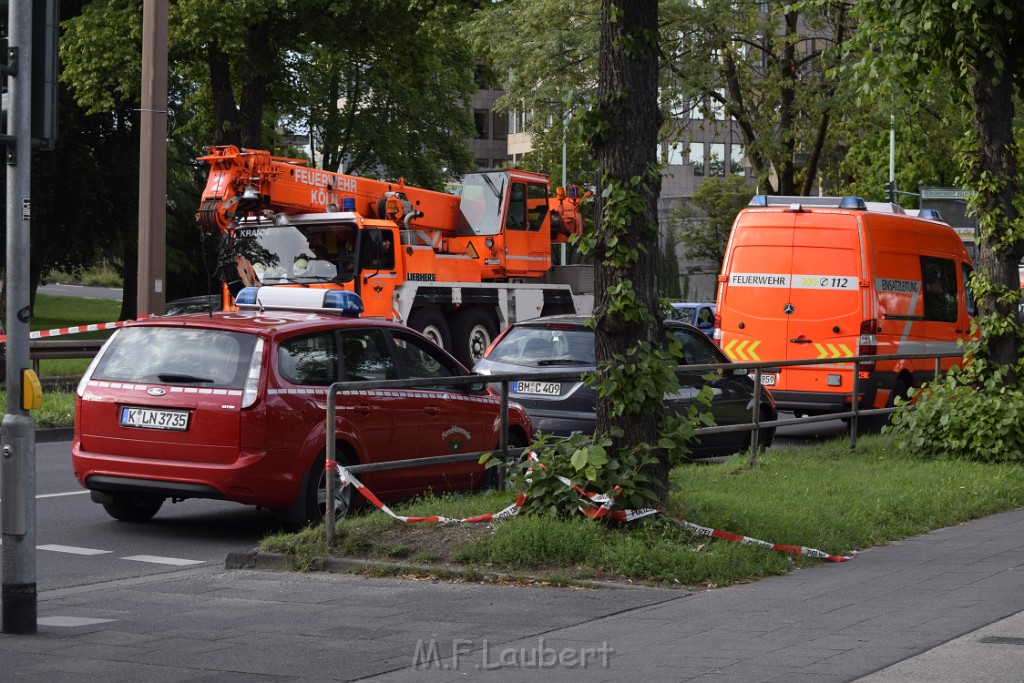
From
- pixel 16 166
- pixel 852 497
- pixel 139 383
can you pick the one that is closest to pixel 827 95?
pixel 852 497

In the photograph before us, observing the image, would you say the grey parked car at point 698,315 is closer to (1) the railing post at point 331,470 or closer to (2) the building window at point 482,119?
(1) the railing post at point 331,470

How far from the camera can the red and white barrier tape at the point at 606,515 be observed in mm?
8273

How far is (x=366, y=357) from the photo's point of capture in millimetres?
10688

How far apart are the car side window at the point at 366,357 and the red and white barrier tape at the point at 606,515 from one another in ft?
5.78

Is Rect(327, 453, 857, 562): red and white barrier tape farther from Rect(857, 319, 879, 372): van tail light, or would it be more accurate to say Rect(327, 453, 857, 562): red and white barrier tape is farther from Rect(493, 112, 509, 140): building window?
Rect(493, 112, 509, 140): building window

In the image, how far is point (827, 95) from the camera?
26750 mm

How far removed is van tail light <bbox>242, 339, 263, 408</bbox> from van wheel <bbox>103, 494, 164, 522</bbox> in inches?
61.1

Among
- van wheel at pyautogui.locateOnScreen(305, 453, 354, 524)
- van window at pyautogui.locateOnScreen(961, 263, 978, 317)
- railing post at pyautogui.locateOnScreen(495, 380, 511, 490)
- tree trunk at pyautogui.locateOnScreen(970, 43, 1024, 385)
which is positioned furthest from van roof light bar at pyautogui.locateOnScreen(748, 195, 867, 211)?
van wheel at pyautogui.locateOnScreen(305, 453, 354, 524)

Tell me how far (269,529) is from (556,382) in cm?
325

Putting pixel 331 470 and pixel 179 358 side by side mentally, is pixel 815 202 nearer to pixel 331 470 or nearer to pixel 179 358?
pixel 179 358

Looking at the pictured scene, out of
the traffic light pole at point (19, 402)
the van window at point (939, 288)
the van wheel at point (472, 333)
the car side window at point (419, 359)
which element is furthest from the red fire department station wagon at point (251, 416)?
the van wheel at point (472, 333)

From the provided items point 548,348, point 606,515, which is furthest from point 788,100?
point 606,515

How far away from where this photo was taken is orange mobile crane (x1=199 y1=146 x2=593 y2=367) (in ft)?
72.3

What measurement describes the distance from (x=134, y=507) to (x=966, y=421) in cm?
751
